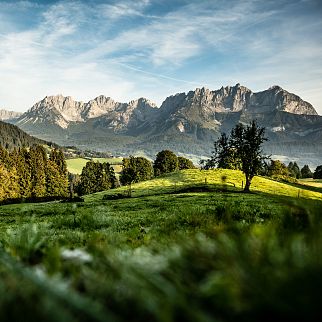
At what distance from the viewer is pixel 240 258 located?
1148 mm

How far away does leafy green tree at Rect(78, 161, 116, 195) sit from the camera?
469 feet

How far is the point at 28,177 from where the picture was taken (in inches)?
4478

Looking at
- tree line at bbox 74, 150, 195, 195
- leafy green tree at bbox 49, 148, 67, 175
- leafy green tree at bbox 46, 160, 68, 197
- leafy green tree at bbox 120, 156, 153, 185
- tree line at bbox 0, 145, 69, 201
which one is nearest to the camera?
tree line at bbox 0, 145, 69, 201

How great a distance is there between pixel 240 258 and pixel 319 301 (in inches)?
11.2

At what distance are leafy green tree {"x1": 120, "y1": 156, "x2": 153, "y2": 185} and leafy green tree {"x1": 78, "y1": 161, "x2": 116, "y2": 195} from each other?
10700mm

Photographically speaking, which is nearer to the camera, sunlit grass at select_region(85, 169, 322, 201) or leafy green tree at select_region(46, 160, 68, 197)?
sunlit grass at select_region(85, 169, 322, 201)

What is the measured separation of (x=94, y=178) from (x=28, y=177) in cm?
3455

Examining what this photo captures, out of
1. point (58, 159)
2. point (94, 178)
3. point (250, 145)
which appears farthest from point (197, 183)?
point (58, 159)

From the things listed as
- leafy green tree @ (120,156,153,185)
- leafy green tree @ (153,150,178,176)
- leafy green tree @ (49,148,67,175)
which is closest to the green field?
leafy green tree @ (120,156,153,185)

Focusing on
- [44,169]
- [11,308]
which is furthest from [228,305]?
[44,169]

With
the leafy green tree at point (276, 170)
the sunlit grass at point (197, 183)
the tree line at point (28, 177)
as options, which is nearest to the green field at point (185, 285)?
the sunlit grass at point (197, 183)

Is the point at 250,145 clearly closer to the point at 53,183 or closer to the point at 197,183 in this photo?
the point at 197,183

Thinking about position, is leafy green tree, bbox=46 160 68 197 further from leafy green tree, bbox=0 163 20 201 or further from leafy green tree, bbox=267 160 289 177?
leafy green tree, bbox=267 160 289 177

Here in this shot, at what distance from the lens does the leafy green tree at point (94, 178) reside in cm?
14300
